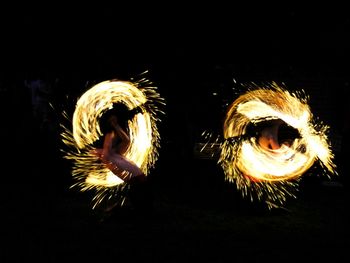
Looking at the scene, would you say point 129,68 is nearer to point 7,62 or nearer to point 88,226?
point 7,62

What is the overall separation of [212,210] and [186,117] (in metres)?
2.81

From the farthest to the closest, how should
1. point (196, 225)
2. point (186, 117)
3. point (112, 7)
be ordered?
1. point (112, 7)
2. point (186, 117)
3. point (196, 225)

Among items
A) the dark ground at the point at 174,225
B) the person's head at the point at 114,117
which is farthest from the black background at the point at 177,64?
the person's head at the point at 114,117

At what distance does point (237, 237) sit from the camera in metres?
7.07

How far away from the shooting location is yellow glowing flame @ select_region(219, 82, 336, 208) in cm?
783

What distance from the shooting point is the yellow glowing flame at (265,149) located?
7832 millimetres

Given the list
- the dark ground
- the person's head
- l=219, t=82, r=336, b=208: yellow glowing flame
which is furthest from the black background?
the person's head

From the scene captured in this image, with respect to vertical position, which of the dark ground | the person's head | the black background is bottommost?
the dark ground

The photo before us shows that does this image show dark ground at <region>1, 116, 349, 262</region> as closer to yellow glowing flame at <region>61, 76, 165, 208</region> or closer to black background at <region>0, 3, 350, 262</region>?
black background at <region>0, 3, 350, 262</region>

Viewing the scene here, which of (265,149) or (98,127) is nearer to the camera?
(98,127)

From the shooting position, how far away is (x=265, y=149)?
8.12 metres

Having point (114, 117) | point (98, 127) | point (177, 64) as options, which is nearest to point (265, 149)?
point (114, 117)

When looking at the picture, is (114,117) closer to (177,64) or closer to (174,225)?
(174,225)

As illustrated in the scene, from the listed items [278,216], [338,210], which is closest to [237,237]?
[278,216]
